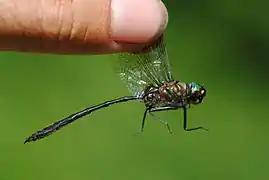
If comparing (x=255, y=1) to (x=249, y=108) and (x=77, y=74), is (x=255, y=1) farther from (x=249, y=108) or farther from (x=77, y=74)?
(x=77, y=74)

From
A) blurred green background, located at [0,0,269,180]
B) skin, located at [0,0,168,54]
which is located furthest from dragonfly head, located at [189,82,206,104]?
blurred green background, located at [0,0,269,180]

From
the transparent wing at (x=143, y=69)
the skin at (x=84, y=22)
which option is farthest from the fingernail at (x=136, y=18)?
the transparent wing at (x=143, y=69)

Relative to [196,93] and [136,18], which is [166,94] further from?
[136,18]

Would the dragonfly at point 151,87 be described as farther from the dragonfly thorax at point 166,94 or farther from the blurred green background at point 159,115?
the blurred green background at point 159,115

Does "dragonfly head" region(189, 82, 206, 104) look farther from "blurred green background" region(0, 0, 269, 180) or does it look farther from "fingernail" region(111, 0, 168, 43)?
"blurred green background" region(0, 0, 269, 180)

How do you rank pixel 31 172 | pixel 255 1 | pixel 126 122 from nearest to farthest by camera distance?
pixel 31 172, pixel 126 122, pixel 255 1

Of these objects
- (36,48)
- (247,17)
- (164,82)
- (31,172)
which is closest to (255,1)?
(247,17)
